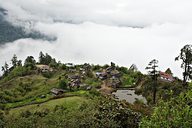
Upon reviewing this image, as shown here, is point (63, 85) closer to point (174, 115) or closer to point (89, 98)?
point (89, 98)

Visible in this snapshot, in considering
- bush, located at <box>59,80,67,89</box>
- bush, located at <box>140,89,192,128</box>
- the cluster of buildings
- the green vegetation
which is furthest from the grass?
bush, located at <box>140,89,192,128</box>

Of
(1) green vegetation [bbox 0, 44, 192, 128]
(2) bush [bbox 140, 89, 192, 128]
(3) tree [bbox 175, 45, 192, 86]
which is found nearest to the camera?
(2) bush [bbox 140, 89, 192, 128]

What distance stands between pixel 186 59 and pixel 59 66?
60350mm

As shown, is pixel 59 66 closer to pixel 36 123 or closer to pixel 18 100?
pixel 18 100

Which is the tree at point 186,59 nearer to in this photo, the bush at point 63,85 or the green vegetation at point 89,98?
the green vegetation at point 89,98

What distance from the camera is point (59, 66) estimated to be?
12675cm

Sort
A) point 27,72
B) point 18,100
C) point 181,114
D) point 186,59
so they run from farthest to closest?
point 27,72, point 18,100, point 186,59, point 181,114

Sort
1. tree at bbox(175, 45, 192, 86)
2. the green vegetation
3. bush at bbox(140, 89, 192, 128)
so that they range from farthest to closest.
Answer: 1. tree at bbox(175, 45, 192, 86)
2. the green vegetation
3. bush at bbox(140, 89, 192, 128)

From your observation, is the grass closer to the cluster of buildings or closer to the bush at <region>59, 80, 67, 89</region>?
the bush at <region>59, 80, 67, 89</region>

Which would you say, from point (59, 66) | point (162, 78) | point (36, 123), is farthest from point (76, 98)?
point (59, 66)

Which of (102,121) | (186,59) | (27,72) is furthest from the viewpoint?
(27,72)

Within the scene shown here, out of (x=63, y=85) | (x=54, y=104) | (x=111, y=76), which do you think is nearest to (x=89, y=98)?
(x=54, y=104)

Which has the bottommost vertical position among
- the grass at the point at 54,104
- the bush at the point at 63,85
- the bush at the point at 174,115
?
the grass at the point at 54,104

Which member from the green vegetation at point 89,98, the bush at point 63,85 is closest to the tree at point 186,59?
the green vegetation at point 89,98
